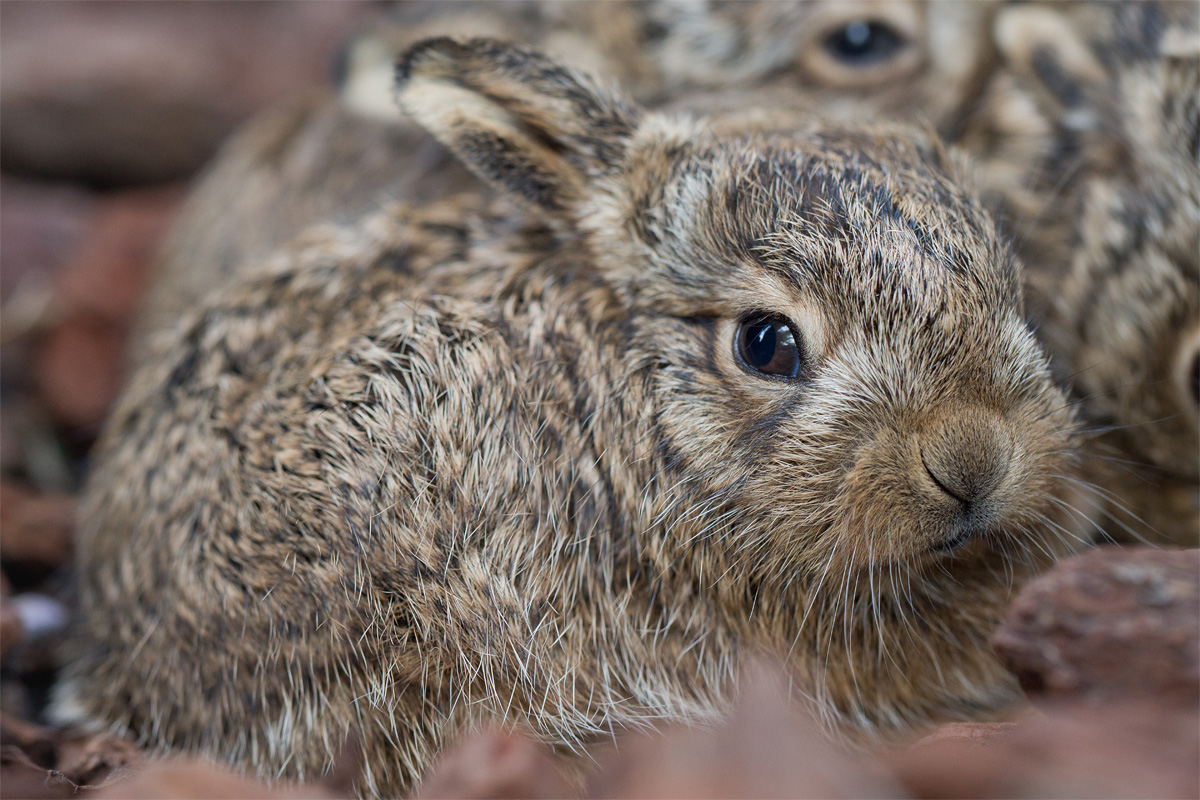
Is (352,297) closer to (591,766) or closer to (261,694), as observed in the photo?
(261,694)

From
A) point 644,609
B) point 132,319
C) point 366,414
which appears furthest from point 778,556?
point 132,319

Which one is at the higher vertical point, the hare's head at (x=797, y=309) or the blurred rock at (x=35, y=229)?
the hare's head at (x=797, y=309)

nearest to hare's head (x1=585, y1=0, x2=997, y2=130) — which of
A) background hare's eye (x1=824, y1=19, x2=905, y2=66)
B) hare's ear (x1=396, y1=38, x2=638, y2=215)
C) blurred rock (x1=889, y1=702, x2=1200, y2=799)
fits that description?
background hare's eye (x1=824, y1=19, x2=905, y2=66)

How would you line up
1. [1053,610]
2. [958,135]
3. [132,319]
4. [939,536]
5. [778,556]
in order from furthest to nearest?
[132,319] < [958,135] < [778,556] < [939,536] < [1053,610]

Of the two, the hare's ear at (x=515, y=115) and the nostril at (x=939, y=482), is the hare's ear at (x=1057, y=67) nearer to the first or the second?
the hare's ear at (x=515, y=115)

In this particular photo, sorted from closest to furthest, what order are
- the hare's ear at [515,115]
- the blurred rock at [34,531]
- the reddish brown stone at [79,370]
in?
1. the hare's ear at [515,115]
2. the blurred rock at [34,531]
3. the reddish brown stone at [79,370]

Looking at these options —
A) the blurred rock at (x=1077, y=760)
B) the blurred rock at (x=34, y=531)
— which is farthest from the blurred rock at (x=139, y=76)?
the blurred rock at (x=1077, y=760)

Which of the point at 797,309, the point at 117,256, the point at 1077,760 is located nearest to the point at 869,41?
the point at 797,309
